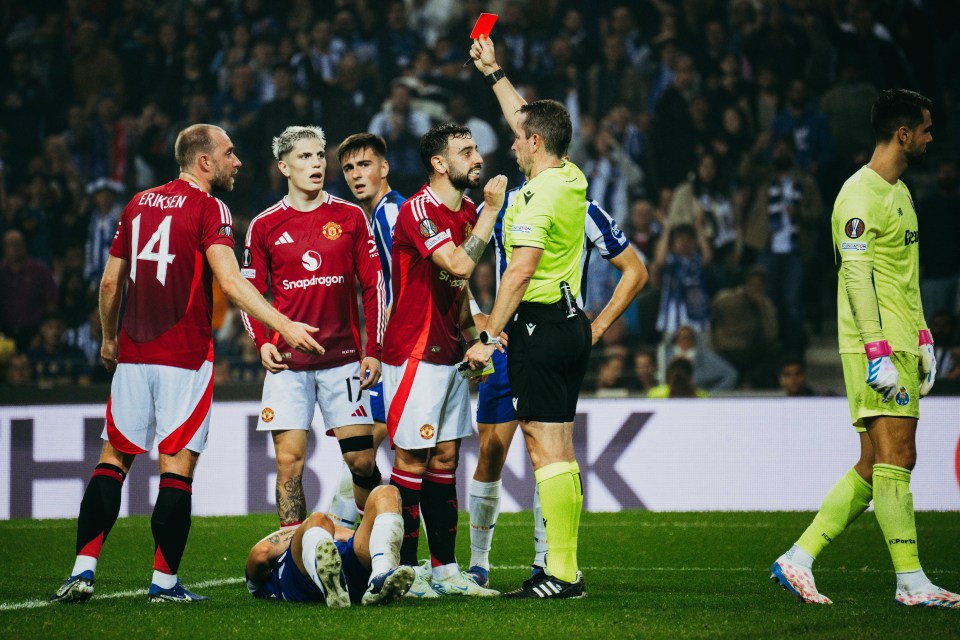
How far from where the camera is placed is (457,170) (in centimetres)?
600

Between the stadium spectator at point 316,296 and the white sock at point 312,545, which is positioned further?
the stadium spectator at point 316,296

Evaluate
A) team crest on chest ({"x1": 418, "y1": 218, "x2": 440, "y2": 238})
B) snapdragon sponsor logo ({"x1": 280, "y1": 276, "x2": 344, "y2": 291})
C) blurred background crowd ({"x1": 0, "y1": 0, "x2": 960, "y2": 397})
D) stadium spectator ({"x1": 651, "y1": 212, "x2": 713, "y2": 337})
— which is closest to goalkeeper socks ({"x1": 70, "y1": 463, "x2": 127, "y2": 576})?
snapdragon sponsor logo ({"x1": 280, "y1": 276, "x2": 344, "y2": 291})

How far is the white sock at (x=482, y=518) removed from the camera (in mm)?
6270

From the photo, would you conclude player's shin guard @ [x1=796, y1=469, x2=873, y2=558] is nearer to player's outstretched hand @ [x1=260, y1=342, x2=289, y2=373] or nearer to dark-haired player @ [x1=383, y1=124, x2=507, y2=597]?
dark-haired player @ [x1=383, y1=124, x2=507, y2=597]

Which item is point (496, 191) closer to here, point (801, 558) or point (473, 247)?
point (473, 247)

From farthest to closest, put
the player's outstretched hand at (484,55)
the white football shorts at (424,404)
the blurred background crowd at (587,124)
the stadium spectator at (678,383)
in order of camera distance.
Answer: the blurred background crowd at (587,124) < the stadium spectator at (678,383) < the player's outstretched hand at (484,55) < the white football shorts at (424,404)

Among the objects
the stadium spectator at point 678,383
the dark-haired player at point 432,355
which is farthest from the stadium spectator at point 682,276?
the dark-haired player at point 432,355

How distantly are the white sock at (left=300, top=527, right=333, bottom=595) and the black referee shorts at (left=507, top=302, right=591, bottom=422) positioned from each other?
1.13 m

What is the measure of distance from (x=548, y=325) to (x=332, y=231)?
5.41 feet

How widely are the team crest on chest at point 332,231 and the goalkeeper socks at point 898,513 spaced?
3.16 meters

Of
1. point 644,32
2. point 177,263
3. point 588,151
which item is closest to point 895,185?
point 177,263

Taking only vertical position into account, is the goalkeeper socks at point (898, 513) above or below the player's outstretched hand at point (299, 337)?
below

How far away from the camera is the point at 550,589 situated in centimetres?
A: 552

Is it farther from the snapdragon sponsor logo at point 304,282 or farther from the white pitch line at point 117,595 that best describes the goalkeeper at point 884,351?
the white pitch line at point 117,595
